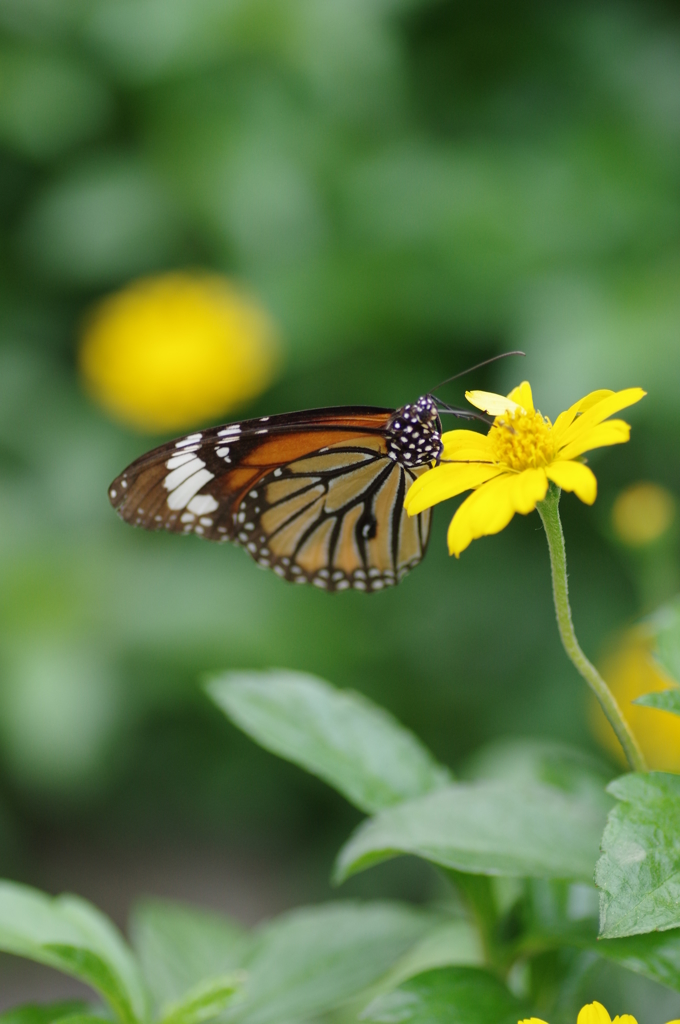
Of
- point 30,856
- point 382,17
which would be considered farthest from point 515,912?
point 382,17

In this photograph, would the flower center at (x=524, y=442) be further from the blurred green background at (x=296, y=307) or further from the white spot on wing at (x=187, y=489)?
the blurred green background at (x=296, y=307)

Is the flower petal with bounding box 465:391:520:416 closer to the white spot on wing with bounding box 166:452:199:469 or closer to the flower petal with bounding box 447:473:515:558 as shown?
the flower petal with bounding box 447:473:515:558

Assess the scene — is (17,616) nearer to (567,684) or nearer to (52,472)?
(52,472)

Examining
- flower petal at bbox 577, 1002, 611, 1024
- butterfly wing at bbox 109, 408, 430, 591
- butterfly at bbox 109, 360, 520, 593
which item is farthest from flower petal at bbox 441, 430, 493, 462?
flower petal at bbox 577, 1002, 611, 1024

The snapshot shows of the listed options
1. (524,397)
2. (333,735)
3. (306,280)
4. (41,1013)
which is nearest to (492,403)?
(524,397)

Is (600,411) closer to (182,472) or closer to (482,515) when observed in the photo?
(482,515)

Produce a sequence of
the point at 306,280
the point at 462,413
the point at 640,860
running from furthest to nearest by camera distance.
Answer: the point at 306,280 → the point at 462,413 → the point at 640,860
